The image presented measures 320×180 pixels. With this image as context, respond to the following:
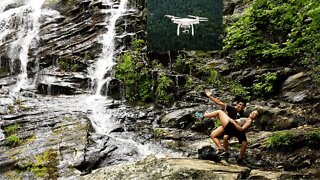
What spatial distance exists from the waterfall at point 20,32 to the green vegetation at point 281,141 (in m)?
11.1

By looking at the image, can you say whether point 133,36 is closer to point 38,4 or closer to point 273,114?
point 38,4

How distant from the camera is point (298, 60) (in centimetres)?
1211

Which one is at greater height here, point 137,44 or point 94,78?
point 137,44

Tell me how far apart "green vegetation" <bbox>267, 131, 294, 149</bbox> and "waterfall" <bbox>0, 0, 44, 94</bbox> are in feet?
36.6

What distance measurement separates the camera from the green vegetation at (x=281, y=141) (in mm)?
7758

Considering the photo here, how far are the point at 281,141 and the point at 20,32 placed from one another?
14.9 m

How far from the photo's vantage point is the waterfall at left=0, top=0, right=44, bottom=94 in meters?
16.7

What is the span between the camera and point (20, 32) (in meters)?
18.5

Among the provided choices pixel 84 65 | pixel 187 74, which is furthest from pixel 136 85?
pixel 84 65

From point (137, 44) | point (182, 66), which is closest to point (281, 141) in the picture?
point (182, 66)

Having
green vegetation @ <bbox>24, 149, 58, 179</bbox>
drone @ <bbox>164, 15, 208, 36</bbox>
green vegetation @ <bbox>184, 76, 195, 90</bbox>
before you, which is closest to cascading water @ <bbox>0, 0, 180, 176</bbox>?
green vegetation @ <bbox>24, 149, 58, 179</bbox>

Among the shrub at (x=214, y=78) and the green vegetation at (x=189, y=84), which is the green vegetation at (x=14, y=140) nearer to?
the green vegetation at (x=189, y=84)

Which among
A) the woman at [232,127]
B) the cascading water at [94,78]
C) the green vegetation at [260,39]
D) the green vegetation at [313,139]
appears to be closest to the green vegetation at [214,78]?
the green vegetation at [260,39]

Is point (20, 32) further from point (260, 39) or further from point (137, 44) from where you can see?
point (260, 39)
